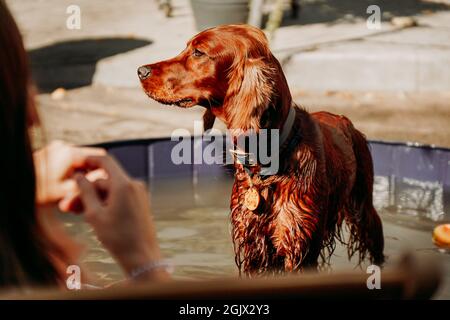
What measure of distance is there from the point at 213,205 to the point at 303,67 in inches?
139

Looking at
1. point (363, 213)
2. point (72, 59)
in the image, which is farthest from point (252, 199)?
point (72, 59)

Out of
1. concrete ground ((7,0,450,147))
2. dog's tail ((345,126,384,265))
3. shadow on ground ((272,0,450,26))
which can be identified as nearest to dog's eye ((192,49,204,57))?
dog's tail ((345,126,384,265))

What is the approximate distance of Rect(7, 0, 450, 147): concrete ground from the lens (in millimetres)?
7984

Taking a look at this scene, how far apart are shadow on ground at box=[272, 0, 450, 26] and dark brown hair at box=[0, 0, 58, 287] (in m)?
9.86

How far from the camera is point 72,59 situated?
10266 mm

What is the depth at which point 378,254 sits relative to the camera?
16.1 ft

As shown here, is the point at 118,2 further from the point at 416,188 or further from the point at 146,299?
the point at 146,299

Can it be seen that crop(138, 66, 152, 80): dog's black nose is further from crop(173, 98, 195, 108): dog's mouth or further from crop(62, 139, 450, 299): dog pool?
crop(62, 139, 450, 299): dog pool

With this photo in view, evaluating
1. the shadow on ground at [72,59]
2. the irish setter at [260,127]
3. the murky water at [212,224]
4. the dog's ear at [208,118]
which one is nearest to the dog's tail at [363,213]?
the murky water at [212,224]

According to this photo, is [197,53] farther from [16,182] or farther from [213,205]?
[213,205]

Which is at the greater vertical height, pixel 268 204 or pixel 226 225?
pixel 268 204

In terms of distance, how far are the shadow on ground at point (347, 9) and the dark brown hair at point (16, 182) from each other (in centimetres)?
986
